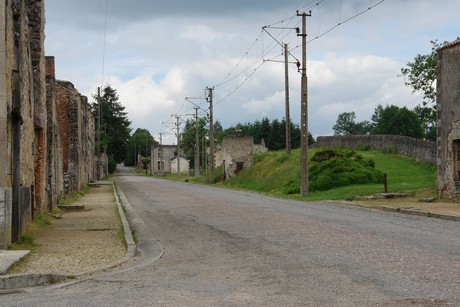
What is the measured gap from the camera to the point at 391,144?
178 ft

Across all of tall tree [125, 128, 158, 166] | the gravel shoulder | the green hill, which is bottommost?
the gravel shoulder

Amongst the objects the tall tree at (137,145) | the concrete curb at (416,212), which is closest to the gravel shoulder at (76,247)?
the concrete curb at (416,212)

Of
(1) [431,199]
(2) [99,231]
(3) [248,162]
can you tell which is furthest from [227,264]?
(3) [248,162]

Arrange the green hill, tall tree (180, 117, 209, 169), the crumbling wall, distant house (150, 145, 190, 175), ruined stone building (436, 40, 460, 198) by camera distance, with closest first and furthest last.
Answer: the crumbling wall → ruined stone building (436, 40, 460, 198) → the green hill → tall tree (180, 117, 209, 169) → distant house (150, 145, 190, 175)

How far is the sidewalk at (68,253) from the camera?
9.62 metres

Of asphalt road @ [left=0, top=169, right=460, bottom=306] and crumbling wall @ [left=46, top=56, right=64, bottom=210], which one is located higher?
crumbling wall @ [left=46, top=56, right=64, bottom=210]

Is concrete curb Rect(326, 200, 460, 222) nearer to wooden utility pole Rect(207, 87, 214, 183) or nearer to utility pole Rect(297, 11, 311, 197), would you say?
utility pole Rect(297, 11, 311, 197)

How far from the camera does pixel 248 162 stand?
6581cm

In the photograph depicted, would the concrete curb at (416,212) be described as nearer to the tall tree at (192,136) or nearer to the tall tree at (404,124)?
the tall tree at (192,136)

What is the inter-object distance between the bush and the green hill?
0.94 metres

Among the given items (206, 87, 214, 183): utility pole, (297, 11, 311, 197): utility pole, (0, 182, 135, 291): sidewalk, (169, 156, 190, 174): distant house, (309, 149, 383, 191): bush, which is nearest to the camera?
(0, 182, 135, 291): sidewalk

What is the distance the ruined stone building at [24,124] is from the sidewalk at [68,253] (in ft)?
2.71

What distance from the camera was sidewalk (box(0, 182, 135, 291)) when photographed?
9.62 m

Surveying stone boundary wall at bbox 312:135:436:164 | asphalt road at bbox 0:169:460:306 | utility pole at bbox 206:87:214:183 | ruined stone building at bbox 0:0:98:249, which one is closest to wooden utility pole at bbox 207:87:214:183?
utility pole at bbox 206:87:214:183
